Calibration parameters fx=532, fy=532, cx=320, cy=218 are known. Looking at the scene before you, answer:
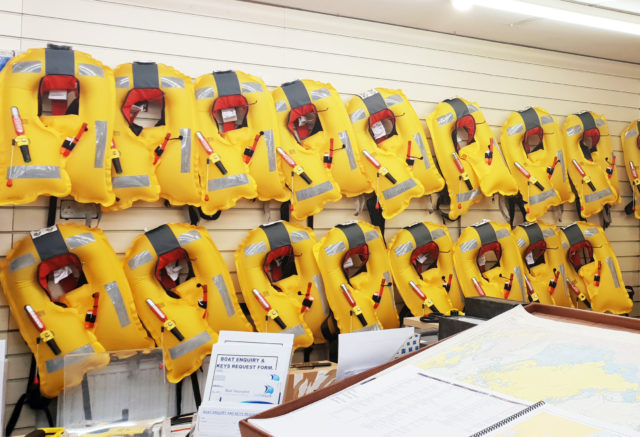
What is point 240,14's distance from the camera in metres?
3.28

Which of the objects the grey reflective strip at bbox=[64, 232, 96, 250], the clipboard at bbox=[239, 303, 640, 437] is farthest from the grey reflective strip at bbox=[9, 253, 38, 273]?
the clipboard at bbox=[239, 303, 640, 437]

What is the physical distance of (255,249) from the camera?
302 cm

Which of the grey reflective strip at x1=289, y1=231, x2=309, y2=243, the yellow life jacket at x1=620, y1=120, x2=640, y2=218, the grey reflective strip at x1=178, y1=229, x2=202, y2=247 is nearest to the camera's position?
the grey reflective strip at x1=178, y1=229, x2=202, y2=247

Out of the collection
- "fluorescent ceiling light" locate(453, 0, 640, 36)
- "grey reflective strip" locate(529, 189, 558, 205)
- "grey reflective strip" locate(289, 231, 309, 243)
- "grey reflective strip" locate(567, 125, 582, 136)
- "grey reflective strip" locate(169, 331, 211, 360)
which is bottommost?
"grey reflective strip" locate(169, 331, 211, 360)

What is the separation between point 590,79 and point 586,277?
5.80 ft

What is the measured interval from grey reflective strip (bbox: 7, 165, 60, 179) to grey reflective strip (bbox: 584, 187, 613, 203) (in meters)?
3.76

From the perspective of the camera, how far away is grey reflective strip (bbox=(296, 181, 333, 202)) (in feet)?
10.3

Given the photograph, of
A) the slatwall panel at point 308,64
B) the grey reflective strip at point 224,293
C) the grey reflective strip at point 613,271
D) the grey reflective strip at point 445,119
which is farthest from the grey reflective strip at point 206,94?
the grey reflective strip at point 613,271

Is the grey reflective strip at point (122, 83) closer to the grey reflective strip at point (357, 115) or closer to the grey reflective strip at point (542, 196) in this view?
the grey reflective strip at point (357, 115)

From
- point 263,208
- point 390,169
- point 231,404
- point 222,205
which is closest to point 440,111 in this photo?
point 390,169

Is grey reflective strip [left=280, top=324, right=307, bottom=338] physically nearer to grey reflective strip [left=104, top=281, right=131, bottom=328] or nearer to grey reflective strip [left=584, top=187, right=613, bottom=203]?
grey reflective strip [left=104, top=281, right=131, bottom=328]

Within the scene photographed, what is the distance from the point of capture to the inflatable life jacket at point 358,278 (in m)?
3.14

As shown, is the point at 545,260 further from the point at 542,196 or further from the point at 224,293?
the point at 224,293

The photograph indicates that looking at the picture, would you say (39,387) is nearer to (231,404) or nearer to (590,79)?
(231,404)
